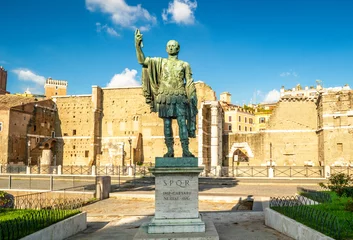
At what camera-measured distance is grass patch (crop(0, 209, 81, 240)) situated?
17.1ft

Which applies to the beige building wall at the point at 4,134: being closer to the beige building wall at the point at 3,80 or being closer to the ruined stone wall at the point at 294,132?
the beige building wall at the point at 3,80

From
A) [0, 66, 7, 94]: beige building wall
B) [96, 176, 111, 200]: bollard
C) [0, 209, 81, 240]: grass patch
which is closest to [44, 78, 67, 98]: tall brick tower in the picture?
[0, 66, 7, 94]: beige building wall

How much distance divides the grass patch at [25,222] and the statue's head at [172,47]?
14.1 ft

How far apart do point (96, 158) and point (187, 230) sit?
37.9 m

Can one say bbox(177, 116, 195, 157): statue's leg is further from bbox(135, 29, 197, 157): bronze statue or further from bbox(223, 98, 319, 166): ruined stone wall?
bbox(223, 98, 319, 166): ruined stone wall

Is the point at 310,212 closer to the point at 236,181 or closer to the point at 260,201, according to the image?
the point at 260,201

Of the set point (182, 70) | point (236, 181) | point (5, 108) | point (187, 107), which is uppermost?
point (5, 108)

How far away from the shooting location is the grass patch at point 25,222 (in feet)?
17.1

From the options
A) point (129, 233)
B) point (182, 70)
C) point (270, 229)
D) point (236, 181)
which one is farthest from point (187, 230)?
point (236, 181)

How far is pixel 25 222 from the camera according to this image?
5777 mm

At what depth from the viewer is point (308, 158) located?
109 ft

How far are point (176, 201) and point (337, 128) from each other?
2813 centimetres

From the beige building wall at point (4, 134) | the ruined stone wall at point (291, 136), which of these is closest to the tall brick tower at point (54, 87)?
the beige building wall at point (4, 134)

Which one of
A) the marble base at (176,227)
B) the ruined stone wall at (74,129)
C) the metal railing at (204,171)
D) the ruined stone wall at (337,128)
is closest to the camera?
the marble base at (176,227)
